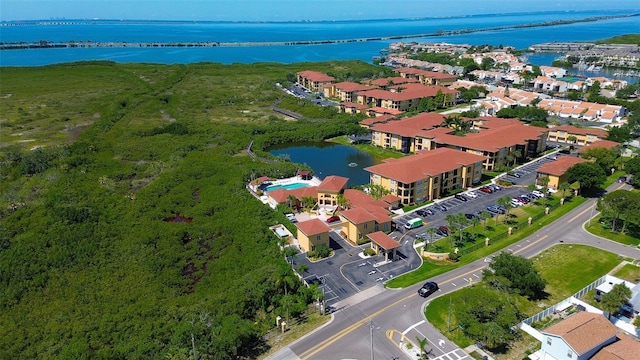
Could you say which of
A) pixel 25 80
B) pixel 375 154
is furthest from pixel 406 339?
pixel 25 80

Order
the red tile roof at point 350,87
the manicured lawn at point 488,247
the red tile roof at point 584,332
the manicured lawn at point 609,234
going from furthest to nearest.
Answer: the red tile roof at point 350,87, the manicured lawn at point 609,234, the manicured lawn at point 488,247, the red tile roof at point 584,332

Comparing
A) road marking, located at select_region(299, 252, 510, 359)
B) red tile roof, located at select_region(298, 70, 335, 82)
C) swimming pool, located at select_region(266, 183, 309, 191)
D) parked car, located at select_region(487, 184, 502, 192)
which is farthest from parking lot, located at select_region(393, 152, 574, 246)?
red tile roof, located at select_region(298, 70, 335, 82)

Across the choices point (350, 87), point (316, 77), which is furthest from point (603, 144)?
point (316, 77)

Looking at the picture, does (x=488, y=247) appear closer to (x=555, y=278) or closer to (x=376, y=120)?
(x=555, y=278)

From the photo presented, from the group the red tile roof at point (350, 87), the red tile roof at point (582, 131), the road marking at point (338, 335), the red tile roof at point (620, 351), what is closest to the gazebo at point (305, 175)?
the road marking at point (338, 335)

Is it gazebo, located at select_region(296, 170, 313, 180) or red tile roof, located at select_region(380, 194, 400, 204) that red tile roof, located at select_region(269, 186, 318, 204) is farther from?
red tile roof, located at select_region(380, 194, 400, 204)

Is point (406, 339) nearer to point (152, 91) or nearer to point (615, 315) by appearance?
point (615, 315)

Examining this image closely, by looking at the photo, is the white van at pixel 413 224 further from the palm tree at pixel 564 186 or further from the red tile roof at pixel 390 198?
the palm tree at pixel 564 186
